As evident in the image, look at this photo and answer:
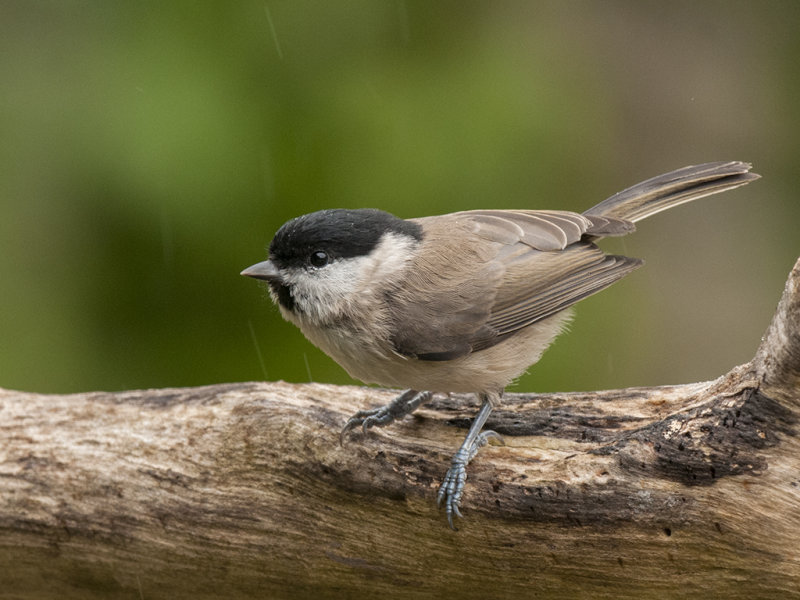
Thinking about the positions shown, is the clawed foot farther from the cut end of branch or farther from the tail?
the tail

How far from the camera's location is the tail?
3619 millimetres

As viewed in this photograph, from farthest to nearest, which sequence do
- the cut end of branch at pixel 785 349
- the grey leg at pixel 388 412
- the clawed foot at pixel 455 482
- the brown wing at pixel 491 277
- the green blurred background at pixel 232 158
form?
1. the green blurred background at pixel 232 158
2. the grey leg at pixel 388 412
3. the brown wing at pixel 491 277
4. the clawed foot at pixel 455 482
5. the cut end of branch at pixel 785 349

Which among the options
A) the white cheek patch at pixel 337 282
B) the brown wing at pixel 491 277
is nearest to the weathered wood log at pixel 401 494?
the brown wing at pixel 491 277

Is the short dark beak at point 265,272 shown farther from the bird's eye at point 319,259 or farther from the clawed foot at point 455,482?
the clawed foot at point 455,482

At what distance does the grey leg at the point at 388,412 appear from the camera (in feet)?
11.0

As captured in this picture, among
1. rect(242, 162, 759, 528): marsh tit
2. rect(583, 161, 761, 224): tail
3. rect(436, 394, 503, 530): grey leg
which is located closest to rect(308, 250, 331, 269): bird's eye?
rect(242, 162, 759, 528): marsh tit

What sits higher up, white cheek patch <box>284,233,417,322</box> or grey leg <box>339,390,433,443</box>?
white cheek patch <box>284,233,417,322</box>

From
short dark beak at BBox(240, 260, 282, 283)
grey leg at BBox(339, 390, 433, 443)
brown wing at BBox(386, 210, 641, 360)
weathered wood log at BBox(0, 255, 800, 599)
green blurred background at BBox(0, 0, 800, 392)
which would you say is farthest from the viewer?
green blurred background at BBox(0, 0, 800, 392)

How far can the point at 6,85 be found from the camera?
4.65 m

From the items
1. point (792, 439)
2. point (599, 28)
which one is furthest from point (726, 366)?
point (792, 439)

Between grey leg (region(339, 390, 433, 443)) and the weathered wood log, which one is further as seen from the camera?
grey leg (region(339, 390, 433, 443))

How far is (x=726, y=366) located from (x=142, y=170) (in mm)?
4124

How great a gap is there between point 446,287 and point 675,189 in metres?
1.16

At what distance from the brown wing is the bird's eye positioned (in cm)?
29
